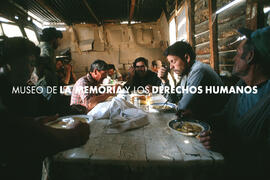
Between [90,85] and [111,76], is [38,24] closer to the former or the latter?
[111,76]

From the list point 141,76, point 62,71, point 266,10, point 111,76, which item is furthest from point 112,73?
point 266,10

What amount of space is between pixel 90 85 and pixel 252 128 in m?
2.89

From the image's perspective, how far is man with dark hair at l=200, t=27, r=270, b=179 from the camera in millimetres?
1292

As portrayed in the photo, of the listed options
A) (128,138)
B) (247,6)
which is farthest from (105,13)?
(128,138)

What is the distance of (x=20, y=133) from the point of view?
2.73 ft

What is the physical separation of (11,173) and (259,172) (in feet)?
6.77

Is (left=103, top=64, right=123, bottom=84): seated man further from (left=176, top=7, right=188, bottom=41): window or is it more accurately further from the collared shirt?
(left=176, top=7, right=188, bottom=41): window

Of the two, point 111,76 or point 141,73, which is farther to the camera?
point 111,76

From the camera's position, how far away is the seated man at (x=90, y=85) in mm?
3137

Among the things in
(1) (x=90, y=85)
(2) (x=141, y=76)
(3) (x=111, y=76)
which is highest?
(3) (x=111, y=76)

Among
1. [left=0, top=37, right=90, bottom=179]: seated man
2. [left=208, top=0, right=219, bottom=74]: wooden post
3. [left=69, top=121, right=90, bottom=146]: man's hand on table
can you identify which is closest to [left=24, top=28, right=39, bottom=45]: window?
[left=0, top=37, right=90, bottom=179]: seated man

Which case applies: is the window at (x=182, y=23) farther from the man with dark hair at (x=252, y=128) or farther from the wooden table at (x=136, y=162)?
the wooden table at (x=136, y=162)

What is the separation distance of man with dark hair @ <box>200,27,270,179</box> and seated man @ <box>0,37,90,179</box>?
43.0 inches

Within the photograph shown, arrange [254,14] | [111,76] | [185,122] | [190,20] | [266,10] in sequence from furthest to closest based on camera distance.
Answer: [111,76]
[190,20]
[254,14]
[266,10]
[185,122]
